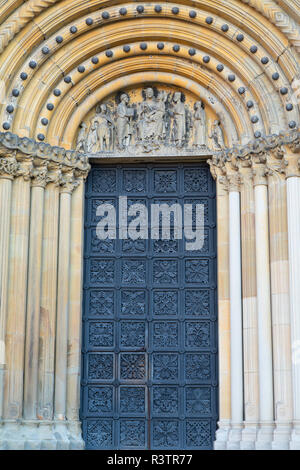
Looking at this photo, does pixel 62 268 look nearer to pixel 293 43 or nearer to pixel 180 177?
pixel 180 177

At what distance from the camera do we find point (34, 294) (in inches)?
581

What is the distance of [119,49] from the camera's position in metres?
15.7

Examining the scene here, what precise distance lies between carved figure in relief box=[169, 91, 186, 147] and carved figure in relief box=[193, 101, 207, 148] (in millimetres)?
223

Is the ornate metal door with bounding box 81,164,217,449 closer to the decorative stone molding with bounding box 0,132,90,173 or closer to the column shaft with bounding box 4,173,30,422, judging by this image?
the decorative stone molding with bounding box 0,132,90,173

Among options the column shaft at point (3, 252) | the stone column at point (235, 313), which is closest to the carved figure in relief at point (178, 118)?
the stone column at point (235, 313)

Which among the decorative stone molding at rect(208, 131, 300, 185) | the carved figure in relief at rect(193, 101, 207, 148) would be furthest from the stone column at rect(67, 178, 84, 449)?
the decorative stone molding at rect(208, 131, 300, 185)

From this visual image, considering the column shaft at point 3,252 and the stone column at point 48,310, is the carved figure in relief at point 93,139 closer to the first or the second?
the stone column at point 48,310

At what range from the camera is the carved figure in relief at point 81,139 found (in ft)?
52.3

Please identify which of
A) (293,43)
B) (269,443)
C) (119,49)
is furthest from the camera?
(119,49)

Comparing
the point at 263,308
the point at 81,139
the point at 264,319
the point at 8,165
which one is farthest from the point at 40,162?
the point at 264,319

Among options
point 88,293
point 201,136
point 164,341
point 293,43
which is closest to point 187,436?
point 164,341

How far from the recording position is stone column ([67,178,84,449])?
48.7 feet

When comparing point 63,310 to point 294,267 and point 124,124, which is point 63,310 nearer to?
point 124,124

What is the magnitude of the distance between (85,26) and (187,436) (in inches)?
294
